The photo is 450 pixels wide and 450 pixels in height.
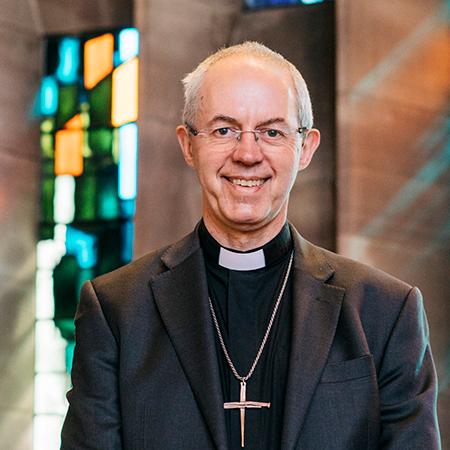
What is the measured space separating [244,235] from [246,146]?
0.30m

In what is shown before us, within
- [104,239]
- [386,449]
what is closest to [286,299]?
[386,449]

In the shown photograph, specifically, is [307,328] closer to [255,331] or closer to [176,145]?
[255,331]

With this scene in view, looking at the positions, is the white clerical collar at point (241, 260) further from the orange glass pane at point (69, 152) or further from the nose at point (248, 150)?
the orange glass pane at point (69, 152)

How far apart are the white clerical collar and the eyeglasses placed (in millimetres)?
330

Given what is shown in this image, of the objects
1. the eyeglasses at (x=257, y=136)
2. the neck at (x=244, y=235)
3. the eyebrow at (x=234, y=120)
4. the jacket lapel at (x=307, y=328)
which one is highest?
the eyebrow at (x=234, y=120)

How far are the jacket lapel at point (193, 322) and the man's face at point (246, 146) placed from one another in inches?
7.8

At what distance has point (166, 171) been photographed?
10.4 m

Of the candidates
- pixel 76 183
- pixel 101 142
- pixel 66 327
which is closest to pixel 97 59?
pixel 101 142

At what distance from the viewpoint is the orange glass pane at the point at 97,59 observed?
37.5 feet

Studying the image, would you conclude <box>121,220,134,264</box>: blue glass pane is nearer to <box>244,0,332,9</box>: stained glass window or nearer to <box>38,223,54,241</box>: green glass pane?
<box>38,223,54,241</box>: green glass pane

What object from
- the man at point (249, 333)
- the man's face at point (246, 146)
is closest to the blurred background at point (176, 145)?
the man at point (249, 333)

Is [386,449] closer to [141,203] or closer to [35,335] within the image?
[141,203]

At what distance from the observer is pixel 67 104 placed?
38.2 ft

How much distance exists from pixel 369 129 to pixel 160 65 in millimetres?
2117
